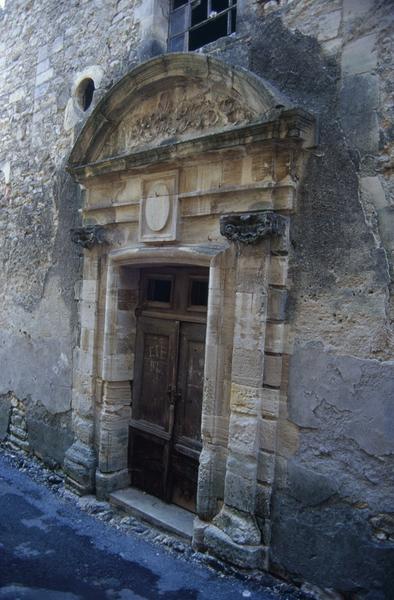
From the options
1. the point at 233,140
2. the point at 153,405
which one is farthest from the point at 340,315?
the point at 153,405

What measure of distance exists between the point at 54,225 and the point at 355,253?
365 centimetres

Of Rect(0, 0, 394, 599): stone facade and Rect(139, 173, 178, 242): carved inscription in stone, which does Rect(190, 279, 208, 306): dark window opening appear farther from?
Rect(139, 173, 178, 242): carved inscription in stone

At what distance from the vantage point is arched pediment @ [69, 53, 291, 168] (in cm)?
351

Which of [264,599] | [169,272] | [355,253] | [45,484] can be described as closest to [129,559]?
[264,599]

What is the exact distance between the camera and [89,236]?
474cm

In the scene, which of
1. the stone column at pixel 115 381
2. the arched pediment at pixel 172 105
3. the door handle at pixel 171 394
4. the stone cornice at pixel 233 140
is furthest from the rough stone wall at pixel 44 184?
the door handle at pixel 171 394

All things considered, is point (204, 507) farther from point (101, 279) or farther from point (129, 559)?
point (101, 279)

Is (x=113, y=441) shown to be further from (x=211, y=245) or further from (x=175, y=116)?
(x=175, y=116)

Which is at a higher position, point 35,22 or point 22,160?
point 35,22

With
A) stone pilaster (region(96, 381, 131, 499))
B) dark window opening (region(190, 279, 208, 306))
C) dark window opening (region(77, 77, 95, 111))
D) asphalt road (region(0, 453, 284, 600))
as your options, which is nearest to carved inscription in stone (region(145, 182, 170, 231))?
dark window opening (region(190, 279, 208, 306))

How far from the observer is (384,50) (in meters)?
2.99

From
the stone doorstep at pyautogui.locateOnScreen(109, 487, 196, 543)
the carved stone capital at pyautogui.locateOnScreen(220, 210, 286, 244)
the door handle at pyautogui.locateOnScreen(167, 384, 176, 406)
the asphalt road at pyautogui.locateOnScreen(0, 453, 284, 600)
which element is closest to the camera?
the asphalt road at pyautogui.locateOnScreen(0, 453, 284, 600)

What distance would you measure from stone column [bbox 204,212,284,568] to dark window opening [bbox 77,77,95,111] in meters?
2.83

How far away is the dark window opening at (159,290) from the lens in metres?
4.57
